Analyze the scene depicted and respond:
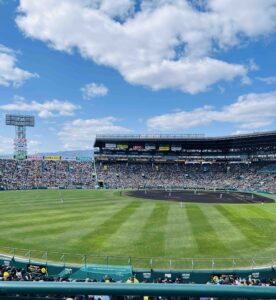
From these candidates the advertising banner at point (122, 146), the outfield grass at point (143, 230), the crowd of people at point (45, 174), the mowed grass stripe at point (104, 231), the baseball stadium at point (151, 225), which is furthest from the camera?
the advertising banner at point (122, 146)

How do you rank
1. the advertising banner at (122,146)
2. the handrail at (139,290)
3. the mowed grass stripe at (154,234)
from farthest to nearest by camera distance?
the advertising banner at (122,146), the mowed grass stripe at (154,234), the handrail at (139,290)

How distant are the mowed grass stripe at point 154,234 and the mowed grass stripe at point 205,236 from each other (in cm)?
315

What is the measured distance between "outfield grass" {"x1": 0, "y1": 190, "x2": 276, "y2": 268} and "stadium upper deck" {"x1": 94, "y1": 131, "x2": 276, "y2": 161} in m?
54.6

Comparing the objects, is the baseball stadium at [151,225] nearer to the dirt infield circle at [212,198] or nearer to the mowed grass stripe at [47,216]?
the mowed grass stripe at [47,216]

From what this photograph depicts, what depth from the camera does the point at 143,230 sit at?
35.8 meters

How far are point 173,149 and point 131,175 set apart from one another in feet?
56.7

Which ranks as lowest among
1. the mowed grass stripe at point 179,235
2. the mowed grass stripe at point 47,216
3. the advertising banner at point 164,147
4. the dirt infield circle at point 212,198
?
the dirt infield circle at point 212,198

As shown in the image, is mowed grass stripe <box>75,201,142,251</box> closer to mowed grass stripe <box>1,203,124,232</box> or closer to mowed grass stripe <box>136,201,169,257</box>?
mowed grass stripe <box>136,201,169,257</box>

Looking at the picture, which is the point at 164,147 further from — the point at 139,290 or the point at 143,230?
the point at 139,290

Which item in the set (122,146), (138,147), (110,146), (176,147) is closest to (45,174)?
(110,146)

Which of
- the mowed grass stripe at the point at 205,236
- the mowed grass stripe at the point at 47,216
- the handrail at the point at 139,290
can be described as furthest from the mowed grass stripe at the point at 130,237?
the handrail at the point at 139,290

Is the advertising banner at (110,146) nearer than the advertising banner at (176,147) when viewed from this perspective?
No

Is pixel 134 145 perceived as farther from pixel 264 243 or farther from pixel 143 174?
pixel 264 243

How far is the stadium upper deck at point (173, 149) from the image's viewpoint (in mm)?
106562
